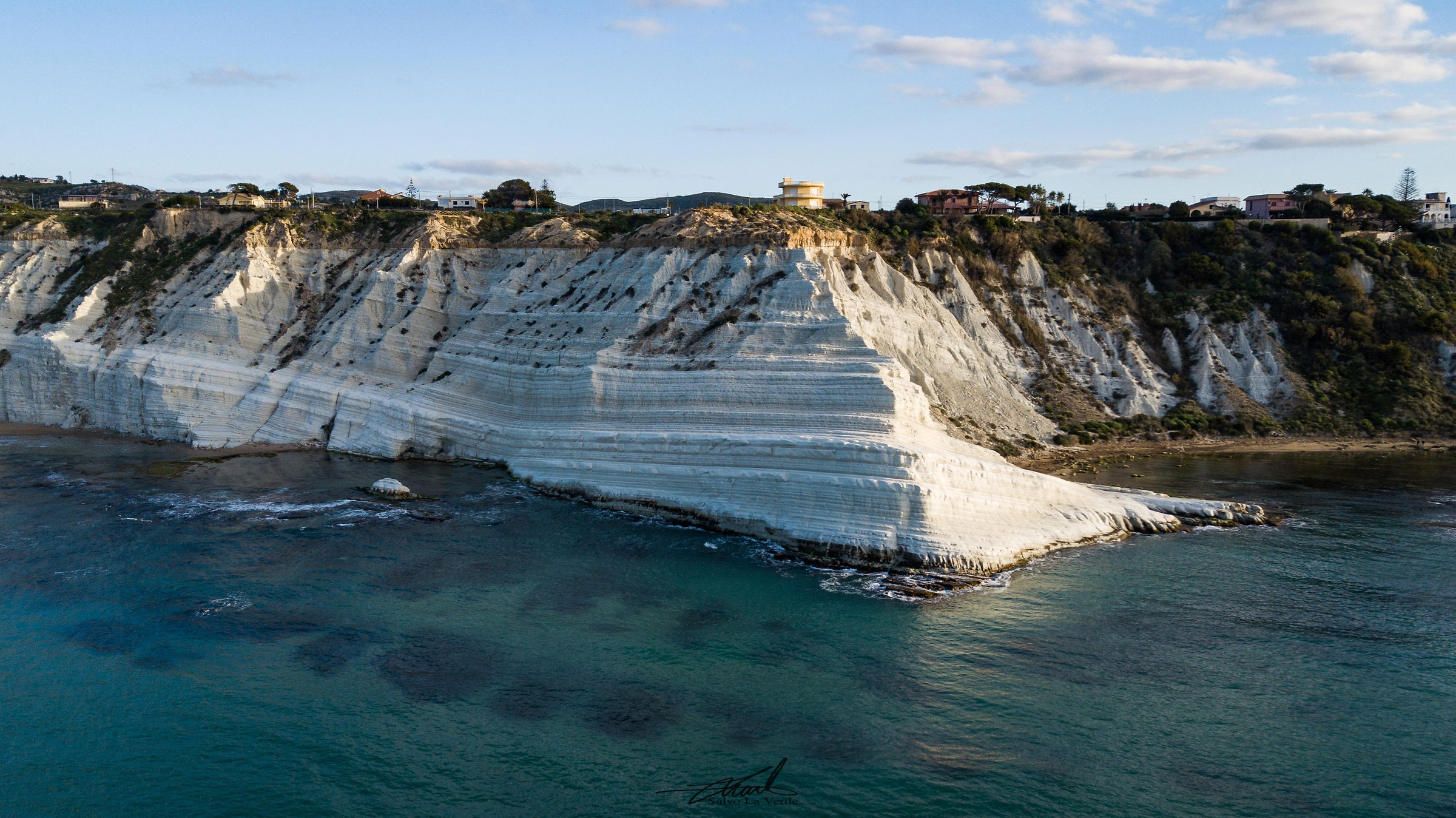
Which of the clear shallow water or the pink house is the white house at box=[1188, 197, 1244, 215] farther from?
the clear shallow water

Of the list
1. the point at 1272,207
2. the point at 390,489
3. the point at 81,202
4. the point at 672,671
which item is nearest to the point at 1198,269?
the point at 1272,207

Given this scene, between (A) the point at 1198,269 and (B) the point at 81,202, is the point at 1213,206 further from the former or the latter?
(B) the point at 81,202

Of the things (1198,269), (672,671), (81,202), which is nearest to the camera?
(672,671)

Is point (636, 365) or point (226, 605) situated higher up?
point (636, 365)

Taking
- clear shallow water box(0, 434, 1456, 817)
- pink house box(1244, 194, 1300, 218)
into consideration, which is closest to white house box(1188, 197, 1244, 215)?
pink house box(1244, 194, 1300, 218)

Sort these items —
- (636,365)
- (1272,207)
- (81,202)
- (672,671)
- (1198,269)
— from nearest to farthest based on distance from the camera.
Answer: (672,671) → (636,365) → (1198,269) → (1272,207) → (81,202)

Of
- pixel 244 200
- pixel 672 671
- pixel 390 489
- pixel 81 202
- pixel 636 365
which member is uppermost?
pixel 81 202
